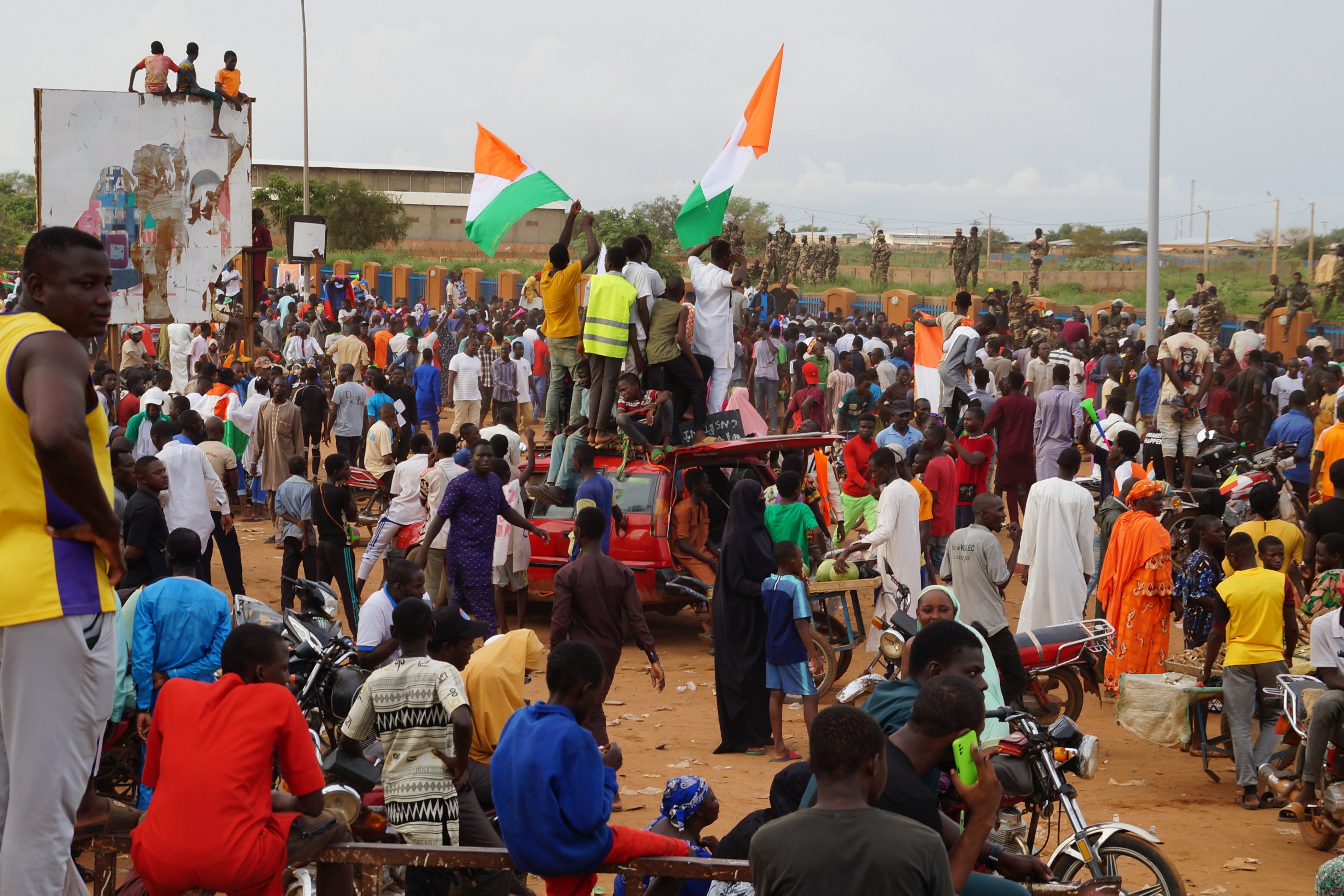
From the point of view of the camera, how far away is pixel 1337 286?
29.0 m

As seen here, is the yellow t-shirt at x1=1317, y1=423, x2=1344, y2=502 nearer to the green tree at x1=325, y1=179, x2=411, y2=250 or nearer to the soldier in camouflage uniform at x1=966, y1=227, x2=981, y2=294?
the soldier in camouflage uniform at x1=966, y1=227, x2=981, y2=294

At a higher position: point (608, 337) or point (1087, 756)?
point (608, 337)

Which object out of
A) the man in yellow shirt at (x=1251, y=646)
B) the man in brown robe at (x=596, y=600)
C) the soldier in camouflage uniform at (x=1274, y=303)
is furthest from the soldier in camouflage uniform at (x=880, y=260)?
the man in brown robe at (x=596, y=600)

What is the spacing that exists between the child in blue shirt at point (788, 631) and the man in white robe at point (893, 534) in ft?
6.26

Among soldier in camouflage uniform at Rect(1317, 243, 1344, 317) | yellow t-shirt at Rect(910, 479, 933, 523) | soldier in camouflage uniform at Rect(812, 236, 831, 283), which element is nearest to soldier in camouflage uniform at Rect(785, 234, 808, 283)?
soldier in camouflage uniform at Rect(812, 236, 831, 283)

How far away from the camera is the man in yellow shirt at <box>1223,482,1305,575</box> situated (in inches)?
352

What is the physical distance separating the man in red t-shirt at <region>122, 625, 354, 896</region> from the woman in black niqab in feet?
15.6

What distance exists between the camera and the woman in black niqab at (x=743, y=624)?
859 centimetres

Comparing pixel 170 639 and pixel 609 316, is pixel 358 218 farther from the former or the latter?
pixel 170 639

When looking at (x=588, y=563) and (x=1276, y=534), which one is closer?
(x=588, y=563)

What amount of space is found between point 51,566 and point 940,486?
32.1 ft

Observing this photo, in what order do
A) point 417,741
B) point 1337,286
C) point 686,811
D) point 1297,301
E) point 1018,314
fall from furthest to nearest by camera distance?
point 1337,286, point 1018,314, point 1297,301, point 417,741, point 686,811

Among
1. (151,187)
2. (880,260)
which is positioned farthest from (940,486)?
(880,260)

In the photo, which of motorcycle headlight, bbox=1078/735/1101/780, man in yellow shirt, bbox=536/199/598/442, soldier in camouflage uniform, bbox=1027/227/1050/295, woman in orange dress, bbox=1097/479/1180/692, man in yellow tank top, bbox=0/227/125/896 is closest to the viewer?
man in yellow tank top, bbox=0/227/125/896
